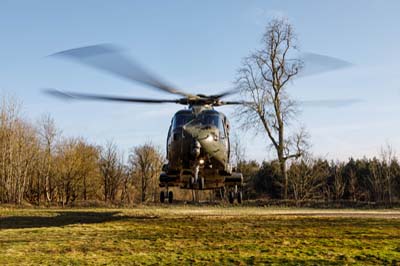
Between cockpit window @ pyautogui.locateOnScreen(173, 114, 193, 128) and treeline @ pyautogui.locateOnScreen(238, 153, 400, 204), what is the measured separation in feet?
63.8

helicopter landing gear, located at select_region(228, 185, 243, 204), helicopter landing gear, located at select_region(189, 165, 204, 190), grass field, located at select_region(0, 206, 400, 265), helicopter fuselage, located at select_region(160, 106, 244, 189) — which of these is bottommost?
grass field, located at select_region(0, 206, 400, 265)

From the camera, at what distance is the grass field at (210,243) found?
909cm

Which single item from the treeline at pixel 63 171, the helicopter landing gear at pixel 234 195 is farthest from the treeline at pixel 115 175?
the helicopter landing gear at pixel 234 195

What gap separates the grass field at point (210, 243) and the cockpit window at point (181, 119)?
376cm

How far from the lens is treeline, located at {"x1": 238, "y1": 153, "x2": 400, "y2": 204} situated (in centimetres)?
3397

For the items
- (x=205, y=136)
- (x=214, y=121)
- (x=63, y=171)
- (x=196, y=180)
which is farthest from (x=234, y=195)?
(x=63, y=171)

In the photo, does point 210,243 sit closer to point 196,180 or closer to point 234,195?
point 196,180

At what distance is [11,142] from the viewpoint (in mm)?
36688

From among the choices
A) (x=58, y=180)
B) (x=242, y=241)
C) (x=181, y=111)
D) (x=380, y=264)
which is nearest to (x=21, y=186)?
(x=58, y=180)

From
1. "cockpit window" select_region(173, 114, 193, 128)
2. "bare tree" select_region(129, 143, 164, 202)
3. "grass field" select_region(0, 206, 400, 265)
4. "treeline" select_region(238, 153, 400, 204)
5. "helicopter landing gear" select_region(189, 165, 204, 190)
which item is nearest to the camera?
"grass field" select_region(0, 206, 400, 265)

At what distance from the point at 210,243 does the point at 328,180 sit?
3547 cm

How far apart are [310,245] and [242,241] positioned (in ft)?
6.41

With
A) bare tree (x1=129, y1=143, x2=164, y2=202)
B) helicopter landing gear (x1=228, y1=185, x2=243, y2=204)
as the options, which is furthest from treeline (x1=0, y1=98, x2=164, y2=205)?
helicopter landing gear (x1=228, y1=185, x2=243, y2=204)

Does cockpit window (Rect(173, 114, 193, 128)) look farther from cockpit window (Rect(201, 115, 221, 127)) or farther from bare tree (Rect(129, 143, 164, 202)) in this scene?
bare tree (Rect(129, 143, 164, 202))
